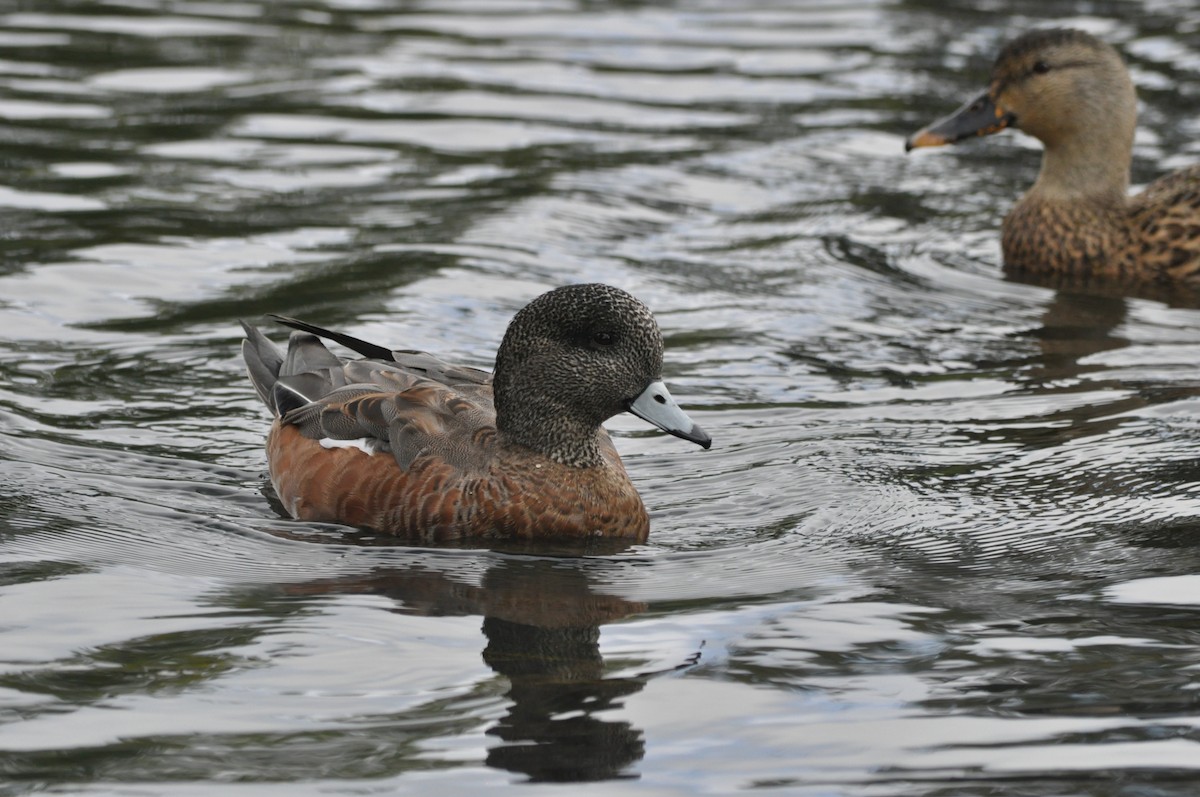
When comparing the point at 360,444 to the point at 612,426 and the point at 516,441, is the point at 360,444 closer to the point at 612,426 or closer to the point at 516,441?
the point at 516,441

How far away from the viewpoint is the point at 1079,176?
11.1 meters

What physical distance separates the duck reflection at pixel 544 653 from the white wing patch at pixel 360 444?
0.77 metres

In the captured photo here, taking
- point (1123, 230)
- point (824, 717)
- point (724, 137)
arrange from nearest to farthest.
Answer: point (824, 717), point (1123, 230), point (724, 137)

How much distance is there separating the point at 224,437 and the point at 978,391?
3.26 meters

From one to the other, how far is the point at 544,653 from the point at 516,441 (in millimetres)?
1525

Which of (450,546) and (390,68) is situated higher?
(390,68)

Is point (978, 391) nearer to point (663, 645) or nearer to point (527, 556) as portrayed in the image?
point (527, 556)

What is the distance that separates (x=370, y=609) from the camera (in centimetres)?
582

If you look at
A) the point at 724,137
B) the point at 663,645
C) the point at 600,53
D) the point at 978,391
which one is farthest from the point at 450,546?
the point at 600,53

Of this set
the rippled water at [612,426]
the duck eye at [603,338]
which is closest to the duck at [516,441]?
the duck eye at [603,338]

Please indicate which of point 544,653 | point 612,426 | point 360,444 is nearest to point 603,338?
point 360,444

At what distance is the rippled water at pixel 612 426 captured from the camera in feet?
16.0

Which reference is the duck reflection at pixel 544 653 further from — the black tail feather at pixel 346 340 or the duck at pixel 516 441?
the black tail feather at pixel 346 340

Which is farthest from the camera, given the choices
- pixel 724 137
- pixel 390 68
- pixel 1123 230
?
pixel 390 68
